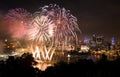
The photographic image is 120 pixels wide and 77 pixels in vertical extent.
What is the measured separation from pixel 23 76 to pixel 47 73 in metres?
1.95

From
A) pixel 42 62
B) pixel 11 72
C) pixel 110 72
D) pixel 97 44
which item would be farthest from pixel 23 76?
pixel 97 44

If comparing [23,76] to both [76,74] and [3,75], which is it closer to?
[3,75]

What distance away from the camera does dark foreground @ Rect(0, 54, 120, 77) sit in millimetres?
22809

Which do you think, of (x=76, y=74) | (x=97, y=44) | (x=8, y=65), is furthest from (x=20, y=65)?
(x=97, y=44)

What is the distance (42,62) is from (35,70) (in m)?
26.5

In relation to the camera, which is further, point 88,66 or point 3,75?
point 88,66

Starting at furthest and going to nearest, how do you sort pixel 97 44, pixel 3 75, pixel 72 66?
pixel 97 44 → pixel 72 66 → pixel 3 75

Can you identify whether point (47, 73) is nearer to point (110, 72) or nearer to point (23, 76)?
point (23, 76)

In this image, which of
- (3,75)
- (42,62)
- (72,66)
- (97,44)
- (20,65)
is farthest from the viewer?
(97,44)

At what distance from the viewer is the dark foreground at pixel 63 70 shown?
74.8 feet

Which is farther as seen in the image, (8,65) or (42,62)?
(42,62)

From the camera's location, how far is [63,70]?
2455 centimetres

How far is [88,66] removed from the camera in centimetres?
2547

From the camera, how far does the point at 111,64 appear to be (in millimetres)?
→ 25141
